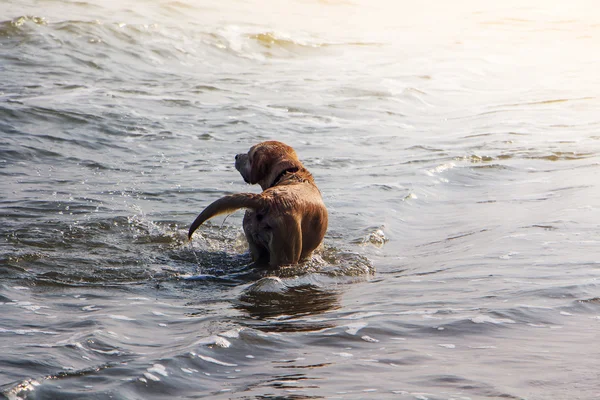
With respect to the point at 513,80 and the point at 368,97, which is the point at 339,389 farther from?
the point at 513,80

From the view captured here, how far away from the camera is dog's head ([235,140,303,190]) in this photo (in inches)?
272

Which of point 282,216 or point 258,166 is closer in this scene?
point 282,216

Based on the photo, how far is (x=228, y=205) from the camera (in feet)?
18.4

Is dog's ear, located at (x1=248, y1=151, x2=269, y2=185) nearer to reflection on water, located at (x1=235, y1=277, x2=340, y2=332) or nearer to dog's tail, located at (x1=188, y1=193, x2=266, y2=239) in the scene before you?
dog's tail, located at (x1=188, y1=193, x2=266, y2=239)

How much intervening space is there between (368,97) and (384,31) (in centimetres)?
1341

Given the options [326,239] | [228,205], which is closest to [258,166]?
[326,239]

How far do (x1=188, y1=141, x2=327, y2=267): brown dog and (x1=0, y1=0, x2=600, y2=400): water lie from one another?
0.67 ft

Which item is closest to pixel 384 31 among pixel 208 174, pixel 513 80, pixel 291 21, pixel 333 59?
pixel 291 21

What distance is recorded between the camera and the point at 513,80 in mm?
20078

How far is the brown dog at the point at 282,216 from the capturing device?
18.8 ft

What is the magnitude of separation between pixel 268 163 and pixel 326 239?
1.13 m

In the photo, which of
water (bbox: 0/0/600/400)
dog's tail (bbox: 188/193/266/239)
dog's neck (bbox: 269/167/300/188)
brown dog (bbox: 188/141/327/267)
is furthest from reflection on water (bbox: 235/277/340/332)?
dog's neck (bbox: 269/167/300/188)

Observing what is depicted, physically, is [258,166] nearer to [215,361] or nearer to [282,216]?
[282,216]

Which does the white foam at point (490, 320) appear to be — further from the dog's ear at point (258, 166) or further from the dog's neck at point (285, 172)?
the dog's ear at point (258, 166)
